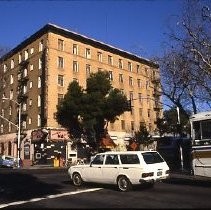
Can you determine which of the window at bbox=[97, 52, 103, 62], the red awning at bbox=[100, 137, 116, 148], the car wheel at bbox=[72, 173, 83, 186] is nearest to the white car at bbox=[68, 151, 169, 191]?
the car wheel at bbox=[72, 173, 83, 186]

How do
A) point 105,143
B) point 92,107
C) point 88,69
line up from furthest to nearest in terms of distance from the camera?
point 88,69, point 105,143, point 92,107

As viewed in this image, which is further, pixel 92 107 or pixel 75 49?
pixel 75 49

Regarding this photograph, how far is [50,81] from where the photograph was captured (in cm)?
5300

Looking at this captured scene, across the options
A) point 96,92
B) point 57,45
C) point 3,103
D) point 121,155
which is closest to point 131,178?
point 121,155

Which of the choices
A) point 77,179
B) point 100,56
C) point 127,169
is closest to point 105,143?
point 100,56

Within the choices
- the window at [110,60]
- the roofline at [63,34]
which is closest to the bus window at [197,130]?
the roofline at [63,34]

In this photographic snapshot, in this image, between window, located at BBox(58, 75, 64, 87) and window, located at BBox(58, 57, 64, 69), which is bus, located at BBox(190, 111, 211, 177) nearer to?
window, located at BBox(58, 75, 64, 87)

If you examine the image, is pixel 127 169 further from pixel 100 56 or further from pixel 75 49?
pixel 100 56

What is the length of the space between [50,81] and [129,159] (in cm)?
3704

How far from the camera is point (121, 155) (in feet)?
57.9

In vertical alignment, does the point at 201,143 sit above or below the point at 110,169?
above

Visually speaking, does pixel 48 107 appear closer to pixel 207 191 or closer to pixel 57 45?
pixel 57 45

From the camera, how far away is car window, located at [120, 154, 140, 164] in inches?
671

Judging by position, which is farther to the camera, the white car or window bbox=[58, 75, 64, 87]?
window bbox=[58, 75, 64, 87]
